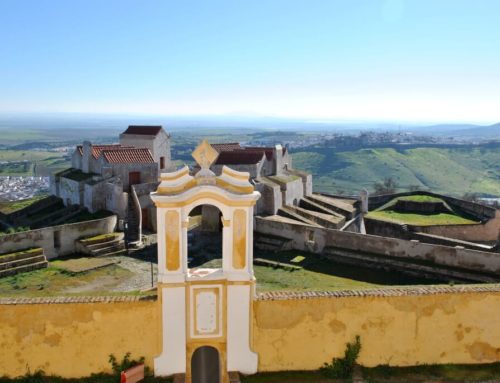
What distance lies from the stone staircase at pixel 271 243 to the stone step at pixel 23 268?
1026cm

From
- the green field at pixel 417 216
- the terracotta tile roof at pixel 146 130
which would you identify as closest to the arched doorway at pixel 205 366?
the green field at pixel 417 216

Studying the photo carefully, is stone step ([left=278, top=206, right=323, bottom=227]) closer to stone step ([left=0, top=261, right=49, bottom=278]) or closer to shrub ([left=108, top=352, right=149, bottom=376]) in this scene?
stone step ([left=0, top=261, right=49, bottom=278])

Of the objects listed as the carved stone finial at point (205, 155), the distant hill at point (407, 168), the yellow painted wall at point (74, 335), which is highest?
the carved stone finial at point (205, 155)

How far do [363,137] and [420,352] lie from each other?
537ft

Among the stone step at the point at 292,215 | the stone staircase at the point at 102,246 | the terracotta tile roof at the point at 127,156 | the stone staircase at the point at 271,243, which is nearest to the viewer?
the stone staircase at the point at 102,246

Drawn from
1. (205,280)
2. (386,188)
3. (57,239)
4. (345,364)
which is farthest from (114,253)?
(386,188)

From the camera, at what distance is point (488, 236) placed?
2992cm

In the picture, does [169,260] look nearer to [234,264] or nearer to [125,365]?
[234,264]

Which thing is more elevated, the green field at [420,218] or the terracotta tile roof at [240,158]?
the terracotta tile roof at [240,158]

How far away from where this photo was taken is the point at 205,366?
1190 centimetres

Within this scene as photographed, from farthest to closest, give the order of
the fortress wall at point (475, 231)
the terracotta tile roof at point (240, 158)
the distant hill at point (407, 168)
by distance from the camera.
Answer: the distant hill at point (407, 168) → the terracotta tile roof at point (240, 158) → the fortress wall at point (475, 231)

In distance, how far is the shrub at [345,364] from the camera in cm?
1088

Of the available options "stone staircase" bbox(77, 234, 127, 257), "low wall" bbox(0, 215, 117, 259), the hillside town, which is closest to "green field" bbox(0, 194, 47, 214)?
"low wall" bbox(0, 215, 117, 259)

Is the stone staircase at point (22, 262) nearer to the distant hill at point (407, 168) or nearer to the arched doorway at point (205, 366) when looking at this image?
Result: the arched doorway at point (205, 366)
